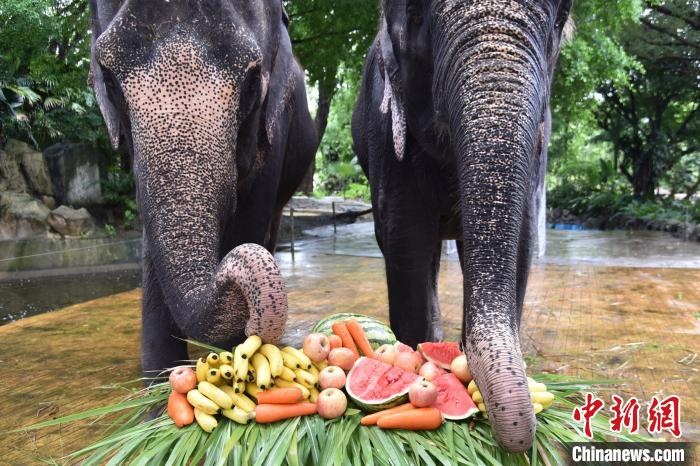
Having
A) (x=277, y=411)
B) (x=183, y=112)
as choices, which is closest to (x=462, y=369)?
(x=277, y=411)

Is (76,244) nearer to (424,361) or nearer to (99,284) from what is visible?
(99,284)

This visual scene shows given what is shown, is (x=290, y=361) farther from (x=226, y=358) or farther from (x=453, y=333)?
(x=453, y=333)

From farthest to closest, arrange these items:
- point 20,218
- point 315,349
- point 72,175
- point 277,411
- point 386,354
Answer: point 72,175
point 20,218
point 386,354
point 315,349
point 277,411

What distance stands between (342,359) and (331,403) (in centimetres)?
27

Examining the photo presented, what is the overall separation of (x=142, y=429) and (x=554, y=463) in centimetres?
147

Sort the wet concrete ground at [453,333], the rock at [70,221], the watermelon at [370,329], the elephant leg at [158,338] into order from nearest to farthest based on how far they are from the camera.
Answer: the watermelon at [370,329], the elephant leg at [158,338], the wet concrete ground at [453,333], the rock at [70,221]

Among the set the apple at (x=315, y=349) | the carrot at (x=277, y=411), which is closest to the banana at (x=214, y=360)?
the carrot at (x=277, y=411)

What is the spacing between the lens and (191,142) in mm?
2652

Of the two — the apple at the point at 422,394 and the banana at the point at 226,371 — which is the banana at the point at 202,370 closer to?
the banana at the point at 226,371

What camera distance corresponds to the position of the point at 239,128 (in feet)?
10.2

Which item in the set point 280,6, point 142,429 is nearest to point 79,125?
point 280,6

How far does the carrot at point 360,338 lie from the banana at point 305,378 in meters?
0.34

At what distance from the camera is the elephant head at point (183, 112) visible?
247 cm

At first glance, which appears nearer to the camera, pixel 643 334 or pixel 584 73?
pixel 643 334
